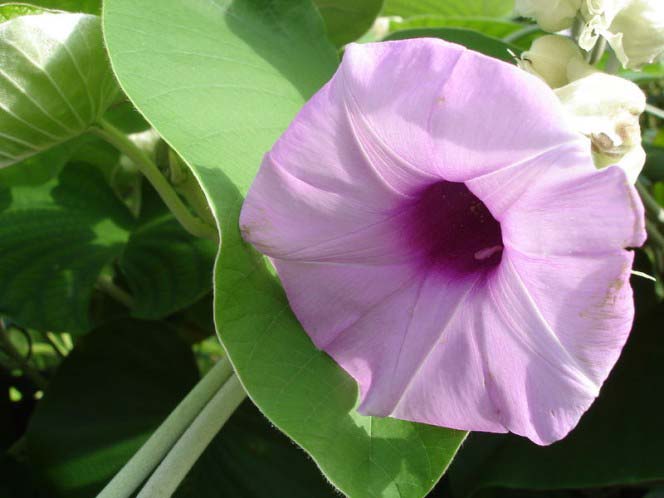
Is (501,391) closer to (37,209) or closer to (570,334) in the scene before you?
(570,334)

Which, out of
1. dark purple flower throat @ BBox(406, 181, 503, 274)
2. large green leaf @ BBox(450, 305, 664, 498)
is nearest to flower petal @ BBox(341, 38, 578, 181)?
dark purple flower throat @ BBox(406, 181, 503, 274)

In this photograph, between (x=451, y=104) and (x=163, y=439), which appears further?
(x=163, y=439)

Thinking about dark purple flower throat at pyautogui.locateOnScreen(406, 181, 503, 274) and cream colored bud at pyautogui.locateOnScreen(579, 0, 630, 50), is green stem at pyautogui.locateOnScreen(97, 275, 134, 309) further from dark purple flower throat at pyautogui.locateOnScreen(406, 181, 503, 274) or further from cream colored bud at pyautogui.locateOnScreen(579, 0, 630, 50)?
cream colored bud at pyautogui.locateOnScreen(579, 0, 630, 50)

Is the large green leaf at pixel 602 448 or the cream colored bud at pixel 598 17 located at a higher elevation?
the cream colored bud at pixel 598 17

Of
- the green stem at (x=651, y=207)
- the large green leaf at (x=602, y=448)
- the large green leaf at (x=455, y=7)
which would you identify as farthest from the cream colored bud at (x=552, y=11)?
the large green leaf at (x=455, y=7)

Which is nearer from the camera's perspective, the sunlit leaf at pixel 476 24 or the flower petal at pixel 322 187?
the flower petal at pixel 322 187

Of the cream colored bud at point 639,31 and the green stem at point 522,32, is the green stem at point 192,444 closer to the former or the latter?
the cream colored bud at point 639,31

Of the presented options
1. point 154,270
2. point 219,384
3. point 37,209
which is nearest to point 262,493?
point 219,384

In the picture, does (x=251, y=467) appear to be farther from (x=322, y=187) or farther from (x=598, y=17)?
(x=598, y=17)

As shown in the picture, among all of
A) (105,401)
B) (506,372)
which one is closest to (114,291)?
(105,401)
